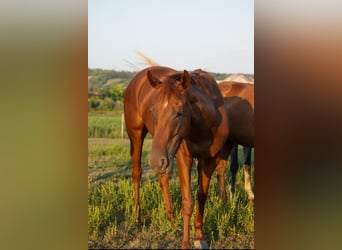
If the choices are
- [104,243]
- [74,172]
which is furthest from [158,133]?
[104,243]

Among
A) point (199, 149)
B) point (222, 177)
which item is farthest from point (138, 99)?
point (222, 177)

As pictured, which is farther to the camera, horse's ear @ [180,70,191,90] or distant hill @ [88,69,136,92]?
distant hill @ [88,69,136,92]

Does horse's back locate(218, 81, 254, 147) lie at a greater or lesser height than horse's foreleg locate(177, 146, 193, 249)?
greater

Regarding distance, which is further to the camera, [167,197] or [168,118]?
[167,197]

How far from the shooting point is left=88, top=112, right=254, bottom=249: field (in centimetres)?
126

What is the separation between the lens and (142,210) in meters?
1.31

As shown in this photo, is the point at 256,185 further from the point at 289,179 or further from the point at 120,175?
the point at 120,175

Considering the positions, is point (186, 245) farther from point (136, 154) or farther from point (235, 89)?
point (235, 89)

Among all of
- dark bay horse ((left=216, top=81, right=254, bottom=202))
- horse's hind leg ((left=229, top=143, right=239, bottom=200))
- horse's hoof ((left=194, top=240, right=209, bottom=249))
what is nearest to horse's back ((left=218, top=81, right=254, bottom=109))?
dark bay horse ((left=216, top=81, right=254, bottom=202))

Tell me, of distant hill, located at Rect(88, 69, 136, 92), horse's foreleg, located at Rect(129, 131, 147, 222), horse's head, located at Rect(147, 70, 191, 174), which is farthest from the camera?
horse's foreleg, located at Rect(129, 131, 147, 222)

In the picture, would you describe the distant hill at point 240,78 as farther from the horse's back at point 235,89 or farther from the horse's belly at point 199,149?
the horse's belly at point 199,149

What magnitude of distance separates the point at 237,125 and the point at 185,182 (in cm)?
26

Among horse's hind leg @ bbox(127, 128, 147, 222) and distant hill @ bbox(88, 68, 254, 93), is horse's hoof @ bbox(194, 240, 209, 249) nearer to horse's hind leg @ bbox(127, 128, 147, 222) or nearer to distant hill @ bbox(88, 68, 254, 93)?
horse's hind leg @ bbox(127, 128, 147, 222)

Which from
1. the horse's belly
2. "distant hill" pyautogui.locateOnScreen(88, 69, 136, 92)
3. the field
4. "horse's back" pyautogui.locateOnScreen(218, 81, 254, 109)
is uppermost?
"distant hill" pyautogui.locateOnScreen(88, 69, 136, 92)
